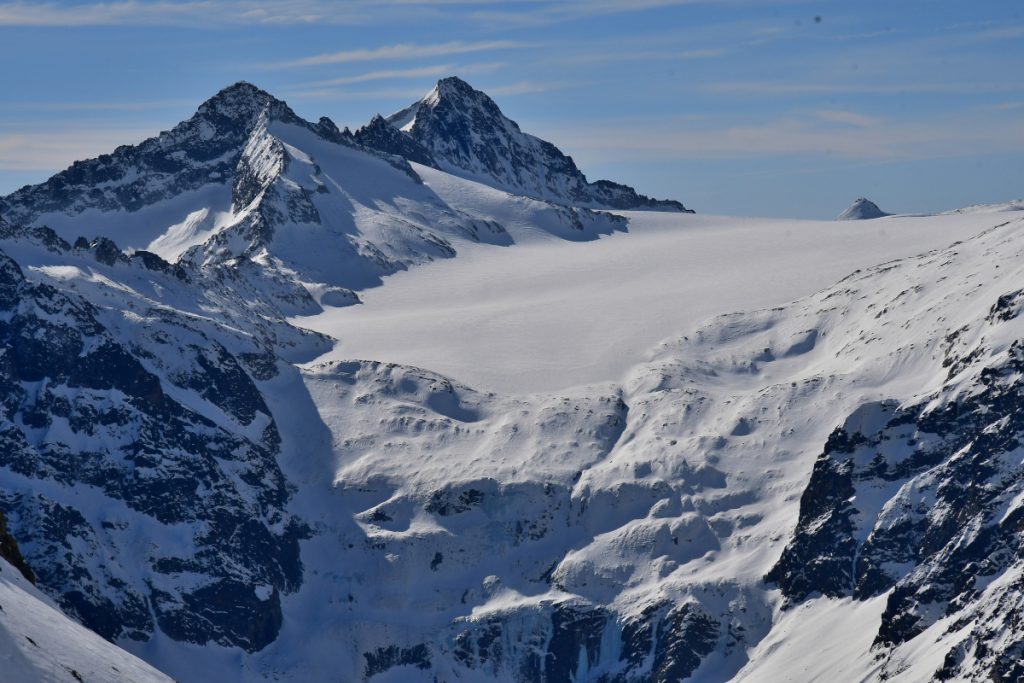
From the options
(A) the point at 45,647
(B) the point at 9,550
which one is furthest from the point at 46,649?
(B) the point at 9,550

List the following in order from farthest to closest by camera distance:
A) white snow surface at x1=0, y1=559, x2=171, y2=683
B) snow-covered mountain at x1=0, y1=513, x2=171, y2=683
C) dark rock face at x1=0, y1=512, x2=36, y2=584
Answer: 1. dark rock face at x1=0, y1=512, x2=36, y2=584
2. snow-covered mountain at x1=0, y1=513, x2=171, y2=683
3. white snow surface at x1=0, y1=559, x2=171, y2=683

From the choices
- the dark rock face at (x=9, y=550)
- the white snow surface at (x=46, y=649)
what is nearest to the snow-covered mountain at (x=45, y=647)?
the white snow surface at (x=46, y=649)

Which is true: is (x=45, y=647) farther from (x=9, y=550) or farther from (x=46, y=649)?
(x=9, y=550)

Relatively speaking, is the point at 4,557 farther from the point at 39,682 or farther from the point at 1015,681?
the point at 1015,681

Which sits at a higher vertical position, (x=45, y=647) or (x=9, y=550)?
(x=9, y=550)

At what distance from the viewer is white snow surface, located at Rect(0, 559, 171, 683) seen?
90.6m

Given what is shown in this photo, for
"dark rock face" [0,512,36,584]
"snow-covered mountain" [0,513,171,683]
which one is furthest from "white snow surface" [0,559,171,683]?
"dark rock face" [0,512,36,584]

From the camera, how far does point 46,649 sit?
97.1 meters

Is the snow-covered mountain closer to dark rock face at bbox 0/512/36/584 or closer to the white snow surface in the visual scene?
the white snow surface

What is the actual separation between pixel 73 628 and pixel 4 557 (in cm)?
1038

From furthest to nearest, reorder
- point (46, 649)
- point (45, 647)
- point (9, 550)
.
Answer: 1. point (9, 550)
2. point (45, 647)
3. point (46, 649)

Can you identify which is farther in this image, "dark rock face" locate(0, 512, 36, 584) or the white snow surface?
"dark rock face" locate(0, 512, 36, 584)

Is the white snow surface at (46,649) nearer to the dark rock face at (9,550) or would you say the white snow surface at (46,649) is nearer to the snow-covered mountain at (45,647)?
the snow-covered mountain at (45,647)

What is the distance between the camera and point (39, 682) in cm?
9044
